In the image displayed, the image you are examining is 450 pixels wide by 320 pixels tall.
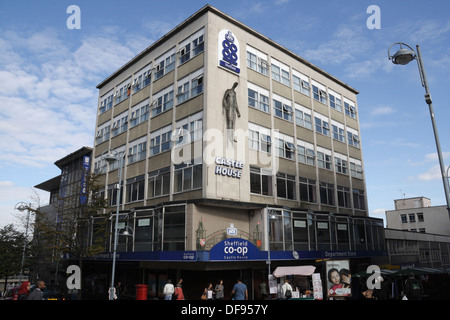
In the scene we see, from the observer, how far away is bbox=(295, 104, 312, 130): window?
1320 inches

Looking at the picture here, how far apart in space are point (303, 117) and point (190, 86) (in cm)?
1198

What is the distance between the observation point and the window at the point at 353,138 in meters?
40.3

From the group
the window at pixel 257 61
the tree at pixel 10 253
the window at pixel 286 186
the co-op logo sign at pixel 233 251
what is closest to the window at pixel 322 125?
the window at pixel 286 186

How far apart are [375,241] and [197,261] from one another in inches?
893

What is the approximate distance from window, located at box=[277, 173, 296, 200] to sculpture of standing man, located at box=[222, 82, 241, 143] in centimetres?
619

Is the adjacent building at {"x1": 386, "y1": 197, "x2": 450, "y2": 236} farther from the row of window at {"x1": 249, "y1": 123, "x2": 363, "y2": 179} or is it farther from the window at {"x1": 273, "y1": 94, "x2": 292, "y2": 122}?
the window at {"x1": 273, "y1": 94, "x2": 292, "y2": 122}

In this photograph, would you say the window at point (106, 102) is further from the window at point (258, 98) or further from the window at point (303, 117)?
the window at point (303, 117)

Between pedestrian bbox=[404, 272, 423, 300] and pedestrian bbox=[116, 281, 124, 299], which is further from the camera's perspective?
pedestrian bbox=[116, 281, 124, 299]

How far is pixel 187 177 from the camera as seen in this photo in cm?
2612

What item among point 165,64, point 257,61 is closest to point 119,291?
point 165,64

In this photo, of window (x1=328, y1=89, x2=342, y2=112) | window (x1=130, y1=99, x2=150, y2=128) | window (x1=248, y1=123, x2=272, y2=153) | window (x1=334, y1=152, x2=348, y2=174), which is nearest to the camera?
window (x1=248, y1=123, x2=272, y2=153)

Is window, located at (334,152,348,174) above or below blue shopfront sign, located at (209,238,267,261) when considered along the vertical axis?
above

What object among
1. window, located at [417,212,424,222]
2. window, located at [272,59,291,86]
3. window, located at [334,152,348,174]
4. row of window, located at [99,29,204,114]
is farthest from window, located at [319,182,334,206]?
window, located at [417,212,424,222]

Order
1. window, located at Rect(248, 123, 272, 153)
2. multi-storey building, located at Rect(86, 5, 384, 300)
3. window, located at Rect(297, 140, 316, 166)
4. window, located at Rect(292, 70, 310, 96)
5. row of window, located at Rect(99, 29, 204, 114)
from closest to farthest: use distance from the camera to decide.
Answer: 1. multi-storey building, located at Rect(86, 5, 384, 300)
2. window, located at Rect(248, 123, 272, 153)
3. row of window, located at Rect(99, 29, 204, 114)
4. window, located at Rect(297, 140, 316, 166)
5. window, located at Rect(292, 70, 310, 96)
